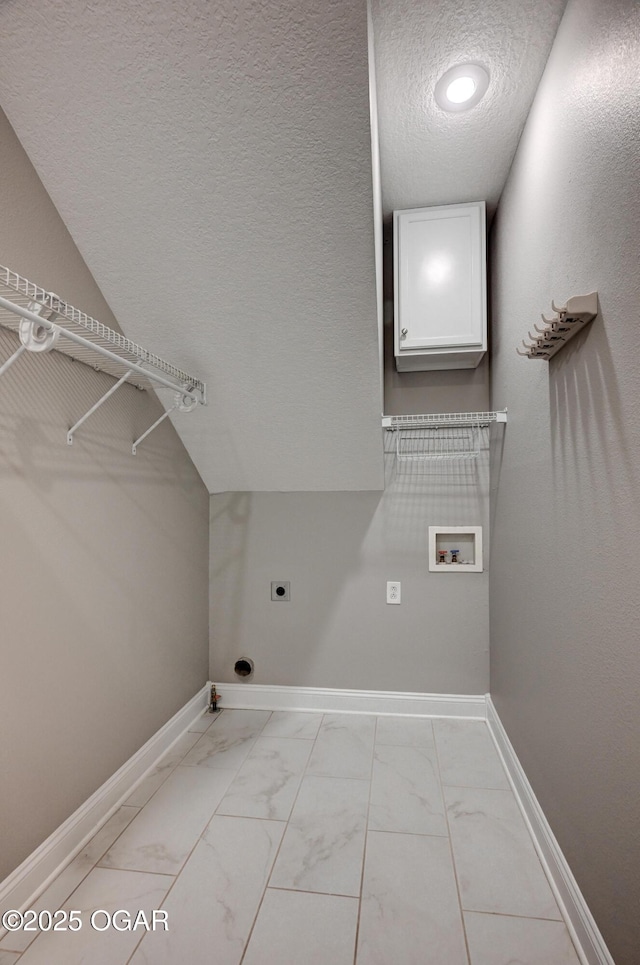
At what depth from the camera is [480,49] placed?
1.50m

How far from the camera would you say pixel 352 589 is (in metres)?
2.58

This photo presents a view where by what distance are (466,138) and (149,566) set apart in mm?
2168

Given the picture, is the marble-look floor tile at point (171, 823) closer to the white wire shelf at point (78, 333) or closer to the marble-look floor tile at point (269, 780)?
the marble-look floor tile at point (269, 780)

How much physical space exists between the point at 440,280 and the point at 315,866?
7.68ft

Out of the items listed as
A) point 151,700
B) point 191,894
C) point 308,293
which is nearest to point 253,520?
point 151,700

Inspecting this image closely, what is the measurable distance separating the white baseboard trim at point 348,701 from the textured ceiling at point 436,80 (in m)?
2.48

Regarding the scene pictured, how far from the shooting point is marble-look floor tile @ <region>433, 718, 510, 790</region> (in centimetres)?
192

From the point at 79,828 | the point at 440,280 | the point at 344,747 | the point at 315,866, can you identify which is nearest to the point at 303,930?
the point at 315,866

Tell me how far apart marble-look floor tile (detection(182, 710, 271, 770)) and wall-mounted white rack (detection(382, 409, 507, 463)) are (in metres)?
1.56

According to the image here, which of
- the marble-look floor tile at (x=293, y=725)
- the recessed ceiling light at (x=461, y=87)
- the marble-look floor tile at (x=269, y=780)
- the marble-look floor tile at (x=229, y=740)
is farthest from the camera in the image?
the marble-look floor tile at (x=293, y=725)

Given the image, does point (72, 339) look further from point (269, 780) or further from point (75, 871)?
point (269, 780)

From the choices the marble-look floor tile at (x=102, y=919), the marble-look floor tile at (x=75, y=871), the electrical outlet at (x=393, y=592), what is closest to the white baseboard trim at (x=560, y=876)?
the electrical outlet at (x=393, y=592)

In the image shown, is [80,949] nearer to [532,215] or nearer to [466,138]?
[532,215]

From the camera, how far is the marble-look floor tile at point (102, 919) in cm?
118
